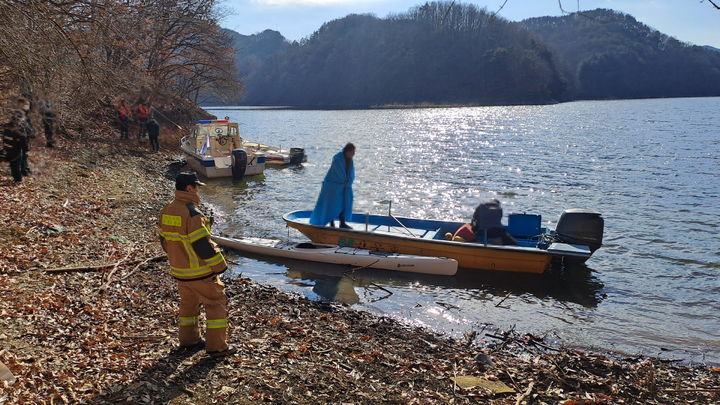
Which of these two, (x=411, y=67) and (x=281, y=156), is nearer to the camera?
(x=281, y=156)

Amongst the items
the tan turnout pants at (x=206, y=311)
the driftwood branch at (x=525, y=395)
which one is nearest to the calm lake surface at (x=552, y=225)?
the driftwood branch at (x=525, y=395)

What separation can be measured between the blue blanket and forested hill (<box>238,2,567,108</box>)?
93590 mm

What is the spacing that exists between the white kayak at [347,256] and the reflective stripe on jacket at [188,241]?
252 inches

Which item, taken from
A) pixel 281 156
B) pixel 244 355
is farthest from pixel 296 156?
pixel 244 355

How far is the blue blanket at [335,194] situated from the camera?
12047mm

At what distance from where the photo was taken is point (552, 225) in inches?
670

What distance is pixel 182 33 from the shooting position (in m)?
32.0

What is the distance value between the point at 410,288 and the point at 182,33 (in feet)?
88.8

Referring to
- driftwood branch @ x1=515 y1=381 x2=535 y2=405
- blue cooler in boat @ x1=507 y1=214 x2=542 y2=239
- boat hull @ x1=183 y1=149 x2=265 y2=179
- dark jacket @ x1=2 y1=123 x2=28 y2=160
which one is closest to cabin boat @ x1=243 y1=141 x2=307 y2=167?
boat hull @ x1=183 y1=149 x2=265 y2=179

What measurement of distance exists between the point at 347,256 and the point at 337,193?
1.53 metres

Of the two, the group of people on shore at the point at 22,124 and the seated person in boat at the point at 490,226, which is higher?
the group of people on shore at the point at 22,124

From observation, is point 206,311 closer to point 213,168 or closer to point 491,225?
point 491,225

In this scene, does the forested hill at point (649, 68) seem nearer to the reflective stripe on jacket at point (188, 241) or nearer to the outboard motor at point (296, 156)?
the outboard motor at point (296, 156)

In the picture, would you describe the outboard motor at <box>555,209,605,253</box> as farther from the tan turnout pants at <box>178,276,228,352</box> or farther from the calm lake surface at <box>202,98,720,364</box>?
the tan turnout pants at <box>178,276,228,352</box>
